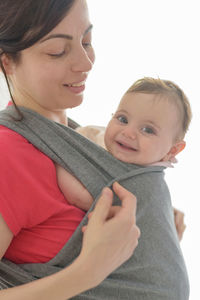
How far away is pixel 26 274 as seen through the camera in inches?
39.0

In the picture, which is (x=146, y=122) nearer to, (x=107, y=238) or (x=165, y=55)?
(x=107, y=238)

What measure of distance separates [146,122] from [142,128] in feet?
0.08

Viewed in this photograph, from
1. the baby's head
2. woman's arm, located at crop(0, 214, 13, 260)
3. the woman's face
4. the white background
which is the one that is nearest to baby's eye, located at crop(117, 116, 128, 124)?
the baby's head

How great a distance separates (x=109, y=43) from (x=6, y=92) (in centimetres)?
124

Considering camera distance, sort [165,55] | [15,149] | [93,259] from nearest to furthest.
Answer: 1. [93,259]
2. [15,149]
3. [165,55]

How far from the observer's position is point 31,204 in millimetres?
910

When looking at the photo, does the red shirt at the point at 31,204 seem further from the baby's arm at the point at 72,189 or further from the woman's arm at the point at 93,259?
the woman's arm at the point at 93,259

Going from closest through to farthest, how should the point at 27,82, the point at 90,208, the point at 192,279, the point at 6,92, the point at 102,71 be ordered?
the point at 90,208 → the point at 27,82 → the point at 6,92 → the point at 192,279 → the point at 102,71

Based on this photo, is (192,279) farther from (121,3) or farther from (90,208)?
(121,3)

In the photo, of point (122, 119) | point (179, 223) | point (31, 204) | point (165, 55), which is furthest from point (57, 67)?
point (165, 55)

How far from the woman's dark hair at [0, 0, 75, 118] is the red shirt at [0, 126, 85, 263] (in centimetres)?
25

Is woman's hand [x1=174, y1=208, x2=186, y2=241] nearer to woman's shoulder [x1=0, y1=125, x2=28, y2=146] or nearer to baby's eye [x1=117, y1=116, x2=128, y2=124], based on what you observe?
baby's eye [x1=117, y1=116, x2=128, y2=124]

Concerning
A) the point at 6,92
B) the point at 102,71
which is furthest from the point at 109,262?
the point at 102,71

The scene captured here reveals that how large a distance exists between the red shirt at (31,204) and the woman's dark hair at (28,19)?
0.25m
